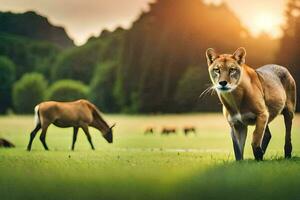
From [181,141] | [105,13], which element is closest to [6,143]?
[105,13]

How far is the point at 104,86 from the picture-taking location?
6.27 m

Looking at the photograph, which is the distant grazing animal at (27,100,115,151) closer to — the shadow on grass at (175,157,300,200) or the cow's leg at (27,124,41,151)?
the cow's leg at (27,124,41,151)

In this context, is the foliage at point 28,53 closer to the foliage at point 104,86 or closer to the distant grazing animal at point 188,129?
the foliage at point 104,86

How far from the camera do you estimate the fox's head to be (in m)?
5.08

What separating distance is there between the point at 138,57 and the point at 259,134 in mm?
1586

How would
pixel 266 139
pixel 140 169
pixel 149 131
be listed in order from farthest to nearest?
pixel 149 131
pixel 266 139
pixel 140 169

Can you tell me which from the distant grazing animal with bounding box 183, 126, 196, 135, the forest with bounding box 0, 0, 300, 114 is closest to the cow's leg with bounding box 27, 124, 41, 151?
the forest with bounding box 0, 0, 300, 114

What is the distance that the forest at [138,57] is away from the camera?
19.7 ft

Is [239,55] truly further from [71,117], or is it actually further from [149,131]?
[149,131]

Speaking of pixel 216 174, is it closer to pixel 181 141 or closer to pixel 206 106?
pixel 206 106

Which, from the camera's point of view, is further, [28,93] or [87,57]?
[87,57]

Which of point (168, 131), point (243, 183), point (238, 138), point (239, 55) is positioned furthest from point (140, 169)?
point (168, 131)

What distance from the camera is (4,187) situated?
4723 mm

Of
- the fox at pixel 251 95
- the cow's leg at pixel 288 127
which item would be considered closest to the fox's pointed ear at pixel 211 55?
the fox at pixel 251 95
